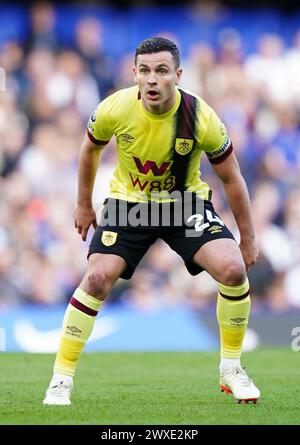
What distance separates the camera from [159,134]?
6668mm

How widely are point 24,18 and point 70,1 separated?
90cm

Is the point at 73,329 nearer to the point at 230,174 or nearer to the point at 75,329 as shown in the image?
the point at 75,329

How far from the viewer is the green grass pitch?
5.83m

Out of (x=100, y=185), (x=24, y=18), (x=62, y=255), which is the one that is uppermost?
(x=24, y=18)

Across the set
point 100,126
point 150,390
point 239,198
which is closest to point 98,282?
point 100,126

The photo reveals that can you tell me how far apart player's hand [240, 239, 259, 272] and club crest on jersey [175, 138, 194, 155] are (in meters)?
0.87

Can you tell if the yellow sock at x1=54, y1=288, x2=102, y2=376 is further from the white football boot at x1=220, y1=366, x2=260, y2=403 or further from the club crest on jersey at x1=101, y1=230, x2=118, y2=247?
the white football boot at x1=220, y1=366, x2=260, y2=403

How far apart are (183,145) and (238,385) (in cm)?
168

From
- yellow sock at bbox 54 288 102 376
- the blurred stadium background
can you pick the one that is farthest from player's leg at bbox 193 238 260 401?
the blurred stadium background

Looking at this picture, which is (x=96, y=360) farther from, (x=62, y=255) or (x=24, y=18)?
(x=24, y=18)

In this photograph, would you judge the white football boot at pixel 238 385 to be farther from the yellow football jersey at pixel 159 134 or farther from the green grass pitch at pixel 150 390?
the yellow football jersey at pixel 159 134
